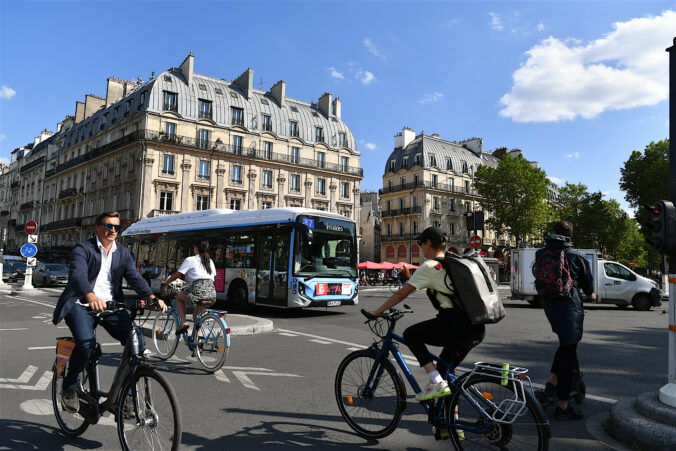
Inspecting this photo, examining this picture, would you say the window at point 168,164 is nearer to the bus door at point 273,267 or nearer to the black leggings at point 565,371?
the bus door at point 273,267

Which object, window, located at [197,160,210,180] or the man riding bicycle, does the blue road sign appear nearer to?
the man riding bicycle

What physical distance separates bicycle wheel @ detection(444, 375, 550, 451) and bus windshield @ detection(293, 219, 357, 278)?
9.50 meters

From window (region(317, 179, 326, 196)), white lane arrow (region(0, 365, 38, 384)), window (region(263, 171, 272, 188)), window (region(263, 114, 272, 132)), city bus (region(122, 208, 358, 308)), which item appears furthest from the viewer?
window (region(317, 179, 326, 196))

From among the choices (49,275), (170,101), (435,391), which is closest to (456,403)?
(435,391)

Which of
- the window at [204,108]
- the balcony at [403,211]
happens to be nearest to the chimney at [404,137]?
the balcony at [403,211]

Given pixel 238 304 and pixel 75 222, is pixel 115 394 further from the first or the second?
pixel 75 222

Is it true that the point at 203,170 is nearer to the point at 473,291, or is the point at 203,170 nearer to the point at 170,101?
the point at 170,101

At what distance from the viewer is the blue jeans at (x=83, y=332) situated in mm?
3713

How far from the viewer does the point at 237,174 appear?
151ft

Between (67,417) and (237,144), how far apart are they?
44.0m

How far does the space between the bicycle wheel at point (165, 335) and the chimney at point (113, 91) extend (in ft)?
169

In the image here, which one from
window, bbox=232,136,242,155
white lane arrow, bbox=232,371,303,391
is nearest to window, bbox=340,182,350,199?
window, bbox=232,136,242,155

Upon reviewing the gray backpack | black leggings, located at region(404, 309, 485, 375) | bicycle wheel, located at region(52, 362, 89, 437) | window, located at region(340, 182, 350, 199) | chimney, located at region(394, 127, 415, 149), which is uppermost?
chimney, located at region(394, 127, 415, 149)

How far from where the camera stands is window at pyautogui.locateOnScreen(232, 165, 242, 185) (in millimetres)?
45781
